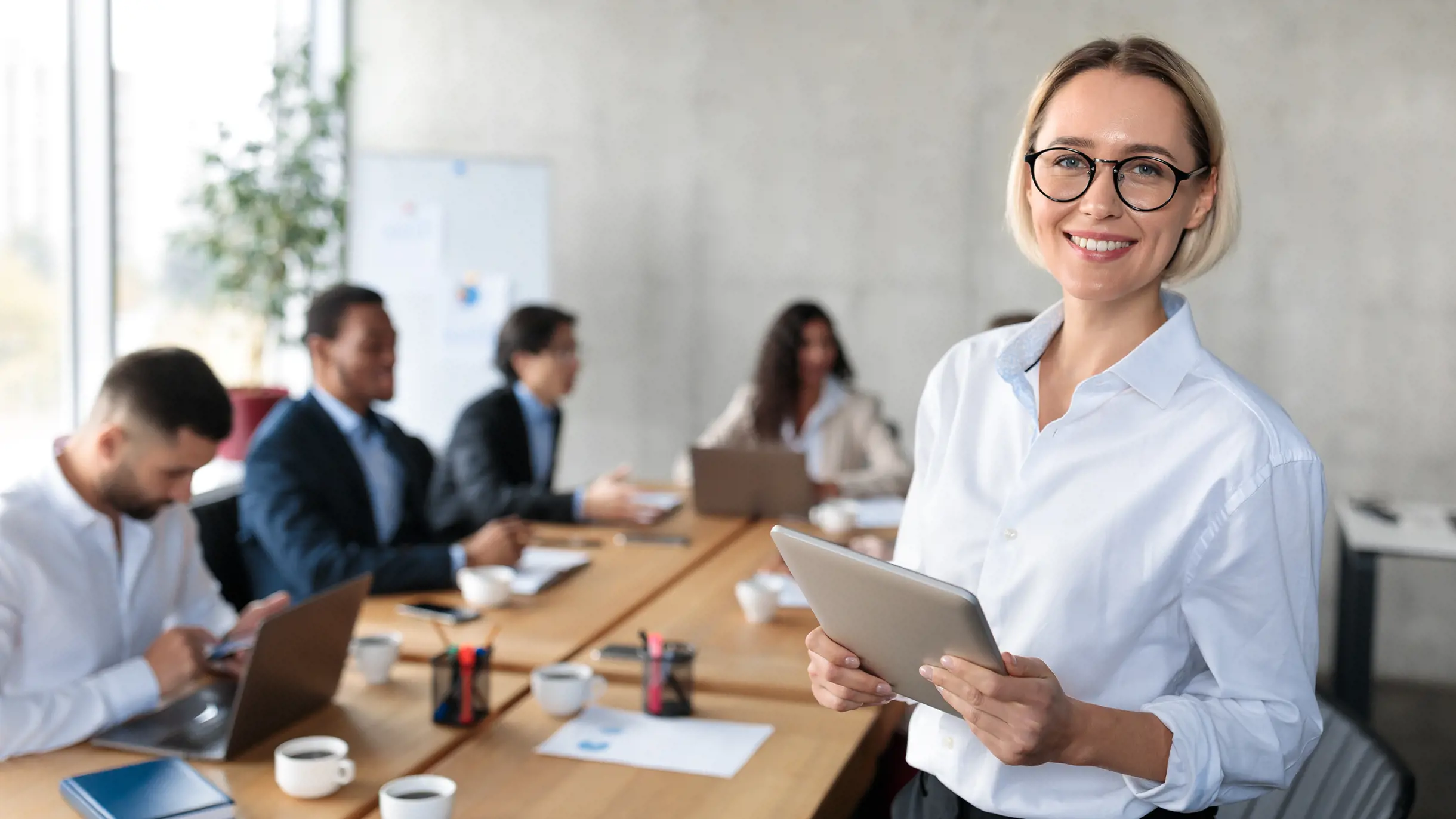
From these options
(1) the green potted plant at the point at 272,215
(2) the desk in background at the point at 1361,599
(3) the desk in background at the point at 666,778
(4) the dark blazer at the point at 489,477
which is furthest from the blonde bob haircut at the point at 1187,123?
(1) the green potted plant at the point at 272,215

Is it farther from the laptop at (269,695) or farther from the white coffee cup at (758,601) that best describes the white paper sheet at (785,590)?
the laptop at (269,695)

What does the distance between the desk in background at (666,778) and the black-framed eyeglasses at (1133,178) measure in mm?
948

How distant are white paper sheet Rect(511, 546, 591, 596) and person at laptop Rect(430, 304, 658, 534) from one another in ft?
1.36

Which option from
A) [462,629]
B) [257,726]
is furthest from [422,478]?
[257,726]

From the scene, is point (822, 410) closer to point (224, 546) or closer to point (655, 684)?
point (224, 546)

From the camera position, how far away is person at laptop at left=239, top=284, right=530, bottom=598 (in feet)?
9.58

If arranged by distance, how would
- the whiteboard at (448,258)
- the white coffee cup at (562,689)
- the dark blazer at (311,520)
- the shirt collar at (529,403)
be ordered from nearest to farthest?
the white coffee cup at (562,689) < the dark blazer at (311,520) < the shirt collar at (529,403) < the whiteboard at (448,258)

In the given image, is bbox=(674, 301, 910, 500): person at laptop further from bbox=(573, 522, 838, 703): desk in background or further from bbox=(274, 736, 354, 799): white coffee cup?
bbox=(274, 736, 354, 799): white coffee cup

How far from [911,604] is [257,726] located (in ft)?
3.90

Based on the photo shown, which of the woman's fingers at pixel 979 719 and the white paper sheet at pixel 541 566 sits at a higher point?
the woman's fingers at pixel 979 719

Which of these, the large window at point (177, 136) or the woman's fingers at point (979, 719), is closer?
the woman's fingers at point (979, 719)

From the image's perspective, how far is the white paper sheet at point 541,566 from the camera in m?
2.96

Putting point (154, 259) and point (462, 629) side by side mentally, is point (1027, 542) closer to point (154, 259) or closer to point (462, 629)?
point (462, 629)

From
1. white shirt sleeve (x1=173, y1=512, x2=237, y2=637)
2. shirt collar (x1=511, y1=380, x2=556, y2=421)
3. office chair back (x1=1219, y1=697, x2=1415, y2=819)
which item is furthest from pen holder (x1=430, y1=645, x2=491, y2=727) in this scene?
shirt collar (x1=511, y1=380, x2=556, y2=421)
